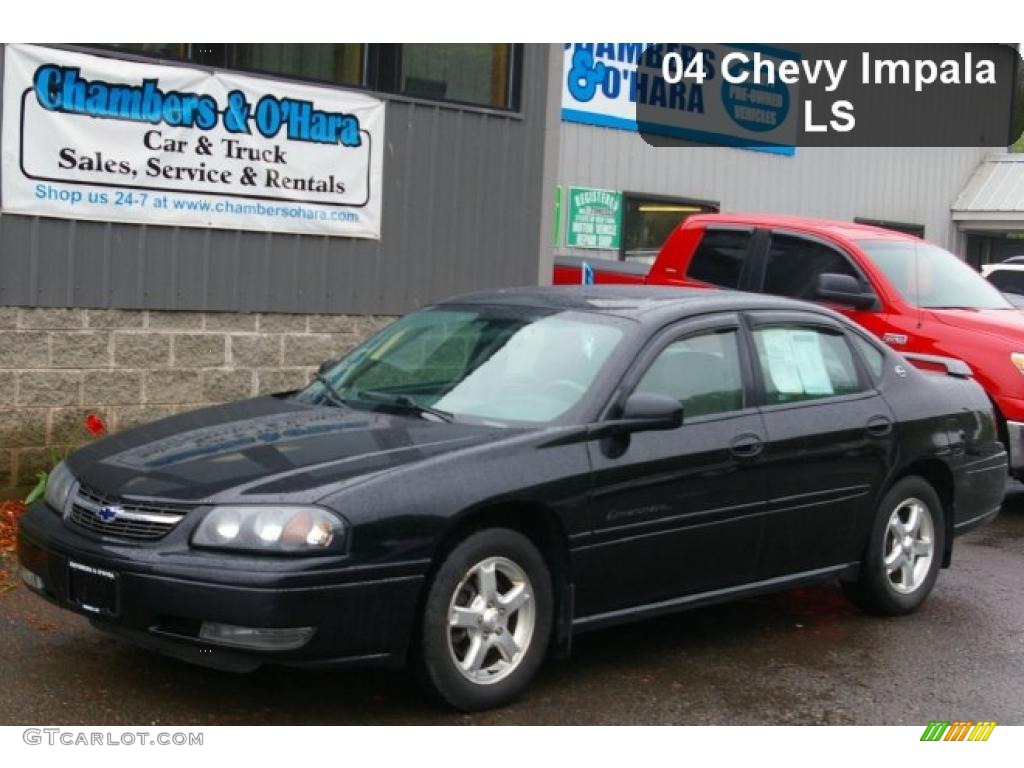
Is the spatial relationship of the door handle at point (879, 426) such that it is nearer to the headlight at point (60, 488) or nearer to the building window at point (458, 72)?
the headlight at point (60, 488)

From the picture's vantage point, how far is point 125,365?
9.22 metres

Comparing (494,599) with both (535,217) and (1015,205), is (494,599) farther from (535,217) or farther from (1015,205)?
(1015,205)

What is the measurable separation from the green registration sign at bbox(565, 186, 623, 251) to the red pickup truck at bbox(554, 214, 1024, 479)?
16.3ft

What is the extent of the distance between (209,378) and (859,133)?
1373 cm

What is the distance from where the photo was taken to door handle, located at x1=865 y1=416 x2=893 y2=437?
6.76m

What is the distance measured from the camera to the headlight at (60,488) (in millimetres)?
5500

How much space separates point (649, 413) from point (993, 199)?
62.2 ft

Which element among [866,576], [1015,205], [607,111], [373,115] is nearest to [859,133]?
[1015,205]

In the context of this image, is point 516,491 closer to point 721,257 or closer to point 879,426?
point 879,426

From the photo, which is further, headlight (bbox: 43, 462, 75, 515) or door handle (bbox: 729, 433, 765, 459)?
door handle (bbox: 729, 433, 765, 459)

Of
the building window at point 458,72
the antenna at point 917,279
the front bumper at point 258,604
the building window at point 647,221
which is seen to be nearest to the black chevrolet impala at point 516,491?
the front bumper at point 258,604
